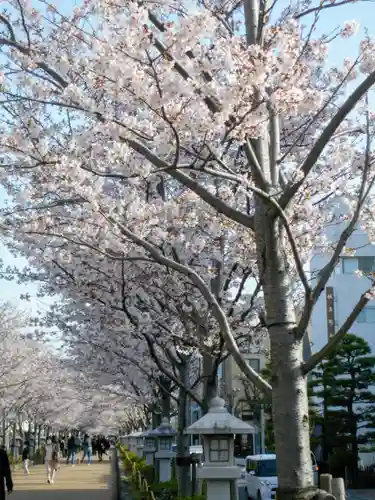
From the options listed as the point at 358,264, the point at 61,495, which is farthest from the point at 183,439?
the point at 358,264

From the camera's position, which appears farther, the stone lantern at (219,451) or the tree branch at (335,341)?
the stone lantern at (219,451)

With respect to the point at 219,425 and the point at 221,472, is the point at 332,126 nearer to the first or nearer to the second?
the point at 219,425

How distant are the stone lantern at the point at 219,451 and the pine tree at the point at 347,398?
14.7 m

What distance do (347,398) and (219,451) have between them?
606 inches

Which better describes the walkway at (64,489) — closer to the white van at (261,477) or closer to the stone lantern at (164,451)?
the stone lantern at (164,451)

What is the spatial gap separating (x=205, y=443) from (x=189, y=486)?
4750 mm

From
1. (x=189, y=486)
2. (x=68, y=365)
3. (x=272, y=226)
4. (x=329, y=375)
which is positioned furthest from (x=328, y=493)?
(x=68, y=365)

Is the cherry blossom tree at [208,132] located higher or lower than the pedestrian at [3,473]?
higher

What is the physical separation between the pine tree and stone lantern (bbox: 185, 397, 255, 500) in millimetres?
14714

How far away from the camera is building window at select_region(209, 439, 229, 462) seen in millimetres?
8633

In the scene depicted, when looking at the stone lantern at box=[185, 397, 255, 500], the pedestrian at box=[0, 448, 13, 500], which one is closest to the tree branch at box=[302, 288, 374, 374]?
the stone lantern at box=[185, 397, 255, 500]

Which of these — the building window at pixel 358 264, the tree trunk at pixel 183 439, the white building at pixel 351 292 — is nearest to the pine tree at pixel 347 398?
the white building at pixel 351 292

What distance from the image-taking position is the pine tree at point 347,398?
2288 cm

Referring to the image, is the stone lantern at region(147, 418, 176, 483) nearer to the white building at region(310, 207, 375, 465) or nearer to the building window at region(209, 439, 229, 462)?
the building window at region(209, 439, 229, 462)
